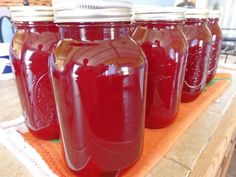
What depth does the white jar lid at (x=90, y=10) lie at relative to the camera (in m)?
0.21

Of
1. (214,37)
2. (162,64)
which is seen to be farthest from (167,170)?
(214,37)

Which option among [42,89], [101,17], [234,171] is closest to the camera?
[101,17]

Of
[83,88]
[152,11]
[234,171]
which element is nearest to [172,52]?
[152,11]

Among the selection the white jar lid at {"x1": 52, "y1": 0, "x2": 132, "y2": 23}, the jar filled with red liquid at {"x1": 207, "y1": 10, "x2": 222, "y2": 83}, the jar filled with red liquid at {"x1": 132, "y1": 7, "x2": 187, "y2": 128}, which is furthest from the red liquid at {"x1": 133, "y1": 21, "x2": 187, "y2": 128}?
the jar filled with red liquid at {"x1": 207, "y1": 10, "x2": 222, "y2": 83}

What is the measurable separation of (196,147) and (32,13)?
338mm

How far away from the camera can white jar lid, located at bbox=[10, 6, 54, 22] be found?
0.28m

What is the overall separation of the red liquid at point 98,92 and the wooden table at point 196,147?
0.08 metres

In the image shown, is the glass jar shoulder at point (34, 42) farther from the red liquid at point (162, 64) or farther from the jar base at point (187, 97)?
the jar base at point (187, 97)

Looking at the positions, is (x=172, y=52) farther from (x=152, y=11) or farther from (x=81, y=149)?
(x=81, y=149)

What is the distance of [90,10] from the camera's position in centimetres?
21

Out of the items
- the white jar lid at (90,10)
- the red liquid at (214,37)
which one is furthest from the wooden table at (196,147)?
the white jar lid at (90,10)

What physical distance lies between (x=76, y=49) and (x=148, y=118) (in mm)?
219

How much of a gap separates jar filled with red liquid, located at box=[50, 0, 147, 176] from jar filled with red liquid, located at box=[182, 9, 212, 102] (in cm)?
23

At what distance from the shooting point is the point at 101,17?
0.71ft
